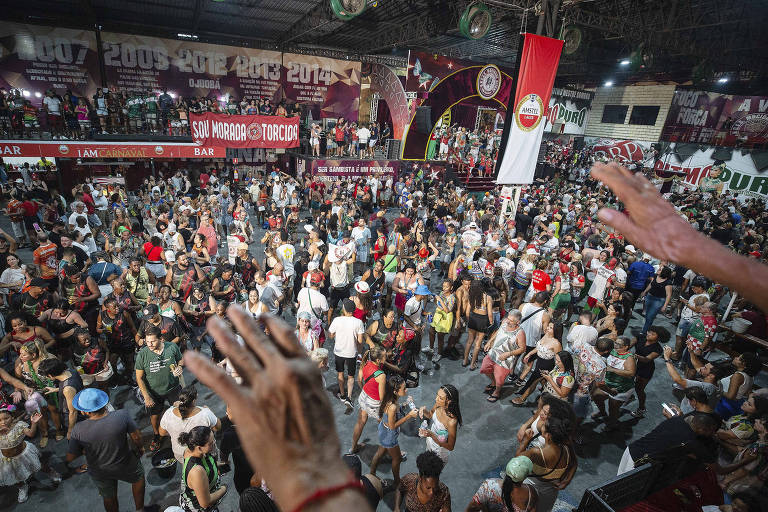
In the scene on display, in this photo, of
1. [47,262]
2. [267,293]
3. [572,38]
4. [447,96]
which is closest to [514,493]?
[267,293]

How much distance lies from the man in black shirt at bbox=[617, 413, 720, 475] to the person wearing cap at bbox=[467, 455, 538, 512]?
133 centimetres

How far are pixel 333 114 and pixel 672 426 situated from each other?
2335cm

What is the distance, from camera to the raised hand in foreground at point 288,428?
0.77 meters

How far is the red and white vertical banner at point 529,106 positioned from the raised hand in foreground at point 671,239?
814 cm

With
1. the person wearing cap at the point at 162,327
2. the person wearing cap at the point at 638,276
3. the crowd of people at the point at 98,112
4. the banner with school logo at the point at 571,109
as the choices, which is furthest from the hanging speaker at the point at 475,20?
the banner with school logo at the point at 571,109

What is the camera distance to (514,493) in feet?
9.73

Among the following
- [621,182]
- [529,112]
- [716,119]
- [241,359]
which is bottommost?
[241,359]

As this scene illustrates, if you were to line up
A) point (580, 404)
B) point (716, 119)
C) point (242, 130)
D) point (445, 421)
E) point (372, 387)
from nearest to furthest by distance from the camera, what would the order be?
point (445, 421), point (372, 387), point (580, 404), point (242, 130), point (716, 119)

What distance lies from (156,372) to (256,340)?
445 cm

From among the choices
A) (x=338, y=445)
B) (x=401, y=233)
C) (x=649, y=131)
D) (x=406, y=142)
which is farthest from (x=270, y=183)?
(x=649, y=131)

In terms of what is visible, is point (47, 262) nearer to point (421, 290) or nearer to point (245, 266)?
point (245, 266)

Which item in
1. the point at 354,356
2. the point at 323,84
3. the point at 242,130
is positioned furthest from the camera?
the point at 323,84

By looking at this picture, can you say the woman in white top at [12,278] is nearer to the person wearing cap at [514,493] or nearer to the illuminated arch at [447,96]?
the person wearing cap at [514,493]

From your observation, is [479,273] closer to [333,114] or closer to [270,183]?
[270,183]
